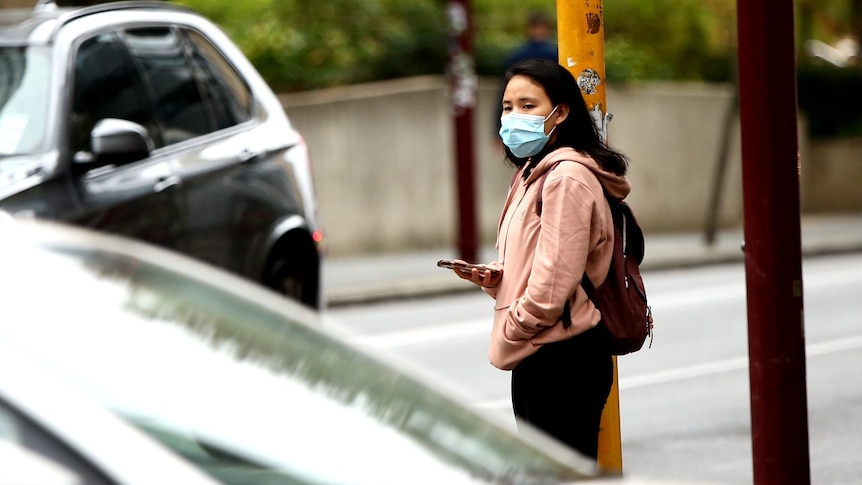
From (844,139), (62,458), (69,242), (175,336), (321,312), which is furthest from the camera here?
(844,139)

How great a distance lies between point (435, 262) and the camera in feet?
51.3

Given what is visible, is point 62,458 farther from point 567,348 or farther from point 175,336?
point 567,348

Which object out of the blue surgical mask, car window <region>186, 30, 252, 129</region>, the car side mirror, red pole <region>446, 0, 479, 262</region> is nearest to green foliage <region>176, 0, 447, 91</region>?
red pole <region>446, 0, 479, 262</region>

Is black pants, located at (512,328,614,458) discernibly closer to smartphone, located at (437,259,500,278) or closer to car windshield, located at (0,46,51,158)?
smartphone, located at (437,259,500,278)

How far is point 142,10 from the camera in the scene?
789 centimetres

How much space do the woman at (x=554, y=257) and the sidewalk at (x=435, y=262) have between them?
8.25m

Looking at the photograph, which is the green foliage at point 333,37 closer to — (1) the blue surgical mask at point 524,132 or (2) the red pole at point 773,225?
(2) the red pole at point 773,225

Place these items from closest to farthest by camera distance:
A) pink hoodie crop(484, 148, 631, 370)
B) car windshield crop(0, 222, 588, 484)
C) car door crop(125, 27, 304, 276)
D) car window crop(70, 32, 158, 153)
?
car windshield crop(0, 222, 588, 484)
pink hoodie crop(484, 148, 631, 370)
car window crop(70, 32, 158, 153)
car door crop(125, 27, 304, 276)

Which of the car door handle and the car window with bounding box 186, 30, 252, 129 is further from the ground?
the car window with bounding box 186, 30, 252, 129

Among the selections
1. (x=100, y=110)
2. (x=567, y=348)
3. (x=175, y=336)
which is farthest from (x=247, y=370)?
(x=100, y=110)

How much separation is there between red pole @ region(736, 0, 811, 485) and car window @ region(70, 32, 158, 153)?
10.4 ft

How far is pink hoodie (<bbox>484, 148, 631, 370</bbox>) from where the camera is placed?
14.8ft

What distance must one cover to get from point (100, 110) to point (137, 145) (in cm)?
53

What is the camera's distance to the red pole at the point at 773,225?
Answer: 518cm
